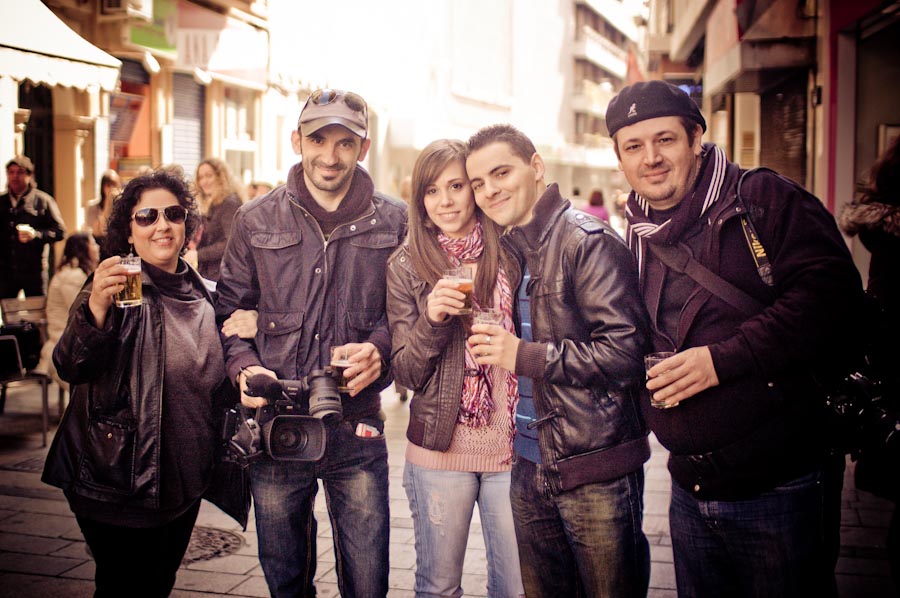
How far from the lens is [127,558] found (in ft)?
11.1

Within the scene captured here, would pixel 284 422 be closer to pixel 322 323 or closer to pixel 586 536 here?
pixel 322 323

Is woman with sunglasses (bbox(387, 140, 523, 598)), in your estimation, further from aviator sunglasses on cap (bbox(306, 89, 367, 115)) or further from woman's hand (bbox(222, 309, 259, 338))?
woman's hand (bbox(222, 309, 259, 338))

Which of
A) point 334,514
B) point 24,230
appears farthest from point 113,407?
point 24,230

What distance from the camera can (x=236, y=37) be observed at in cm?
1454

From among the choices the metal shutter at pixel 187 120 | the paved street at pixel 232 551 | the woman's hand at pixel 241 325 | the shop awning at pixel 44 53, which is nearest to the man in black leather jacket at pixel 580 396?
the woman's hand at pixel 241 325

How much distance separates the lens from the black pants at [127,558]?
11.1 ft

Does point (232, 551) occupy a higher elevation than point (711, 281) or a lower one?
lower

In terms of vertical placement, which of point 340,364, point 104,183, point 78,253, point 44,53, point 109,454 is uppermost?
point 44,53

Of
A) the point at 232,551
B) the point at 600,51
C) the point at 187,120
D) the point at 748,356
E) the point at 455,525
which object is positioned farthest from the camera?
the point at 600,51

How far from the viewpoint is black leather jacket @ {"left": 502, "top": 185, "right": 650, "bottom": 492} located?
2.88 m

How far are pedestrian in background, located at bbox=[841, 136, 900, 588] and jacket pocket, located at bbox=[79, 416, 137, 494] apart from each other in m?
2.70

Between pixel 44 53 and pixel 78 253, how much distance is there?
84.4 inches

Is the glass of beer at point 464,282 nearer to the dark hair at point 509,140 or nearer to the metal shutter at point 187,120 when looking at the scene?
the dark hair at point 509,140

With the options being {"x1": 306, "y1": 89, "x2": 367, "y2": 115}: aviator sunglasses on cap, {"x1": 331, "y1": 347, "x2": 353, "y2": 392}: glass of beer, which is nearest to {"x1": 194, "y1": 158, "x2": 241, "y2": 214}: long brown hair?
{"x1": 306, "y1": 89, "x2": 367, "y2": 115}: aviator sunglasses on cap
